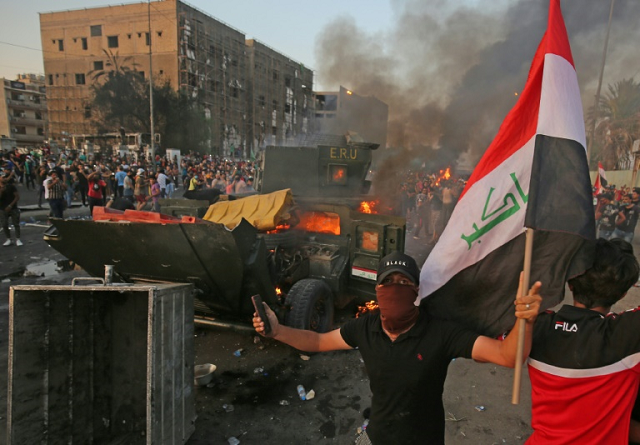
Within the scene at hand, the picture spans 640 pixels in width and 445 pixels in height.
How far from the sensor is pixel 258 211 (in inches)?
234

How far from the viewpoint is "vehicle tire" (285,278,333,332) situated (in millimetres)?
5297

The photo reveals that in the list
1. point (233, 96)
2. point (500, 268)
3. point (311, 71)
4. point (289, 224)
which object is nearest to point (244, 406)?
point (289, 224)

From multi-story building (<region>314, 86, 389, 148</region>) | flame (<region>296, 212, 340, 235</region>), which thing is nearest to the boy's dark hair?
flame (<region>296, 212, 340, 235</region>)

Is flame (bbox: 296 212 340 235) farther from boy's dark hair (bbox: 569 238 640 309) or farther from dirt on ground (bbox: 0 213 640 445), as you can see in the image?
boy's dark hair (bbox: 569 238 640 309)

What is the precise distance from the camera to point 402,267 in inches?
80.3

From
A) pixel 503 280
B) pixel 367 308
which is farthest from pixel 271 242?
pixel 503 280

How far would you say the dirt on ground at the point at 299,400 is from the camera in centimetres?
393

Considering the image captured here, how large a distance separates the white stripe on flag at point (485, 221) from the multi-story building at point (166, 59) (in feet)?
135

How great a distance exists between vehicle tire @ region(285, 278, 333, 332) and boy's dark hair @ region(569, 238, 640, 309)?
3747 mm

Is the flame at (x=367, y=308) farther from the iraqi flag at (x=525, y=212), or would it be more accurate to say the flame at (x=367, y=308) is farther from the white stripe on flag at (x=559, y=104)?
the white stripe on flag at (x=559, y=104)

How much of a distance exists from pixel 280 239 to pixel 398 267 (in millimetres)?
4061

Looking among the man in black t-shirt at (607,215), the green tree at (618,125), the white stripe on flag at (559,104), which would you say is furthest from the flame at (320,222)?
the green tree at (618,125)

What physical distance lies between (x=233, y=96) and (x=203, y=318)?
49951mm

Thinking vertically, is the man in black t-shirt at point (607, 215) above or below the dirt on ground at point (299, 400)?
above
